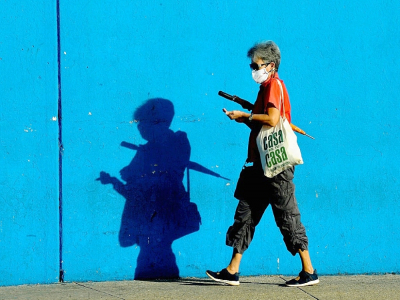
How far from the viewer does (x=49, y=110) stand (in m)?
5.06

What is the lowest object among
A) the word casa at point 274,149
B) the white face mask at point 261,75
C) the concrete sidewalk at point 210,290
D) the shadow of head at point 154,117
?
the concrete sidewalk at point 210,290

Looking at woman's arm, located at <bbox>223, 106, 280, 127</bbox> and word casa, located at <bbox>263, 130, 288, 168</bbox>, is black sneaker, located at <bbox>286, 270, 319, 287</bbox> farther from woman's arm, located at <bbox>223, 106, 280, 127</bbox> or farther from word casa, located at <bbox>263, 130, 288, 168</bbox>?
woman's arm, located at <bbox>223, 106, 280, 127</bbox>

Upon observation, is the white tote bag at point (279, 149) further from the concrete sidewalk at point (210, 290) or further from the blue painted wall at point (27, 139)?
the blue painted wall at point (27, 139)

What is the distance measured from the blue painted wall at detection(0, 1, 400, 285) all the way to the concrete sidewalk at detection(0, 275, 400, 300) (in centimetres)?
14

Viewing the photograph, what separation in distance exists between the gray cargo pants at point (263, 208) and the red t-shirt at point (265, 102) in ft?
0.44

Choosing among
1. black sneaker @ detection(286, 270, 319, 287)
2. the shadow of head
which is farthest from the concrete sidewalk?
the shadow of head

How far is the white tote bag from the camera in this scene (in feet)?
15.1

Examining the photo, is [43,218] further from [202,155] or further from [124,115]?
[202,155]

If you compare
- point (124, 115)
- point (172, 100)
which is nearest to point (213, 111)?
point (172, 100)

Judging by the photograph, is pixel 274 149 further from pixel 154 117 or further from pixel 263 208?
pixel 154 117

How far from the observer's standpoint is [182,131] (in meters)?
5.25

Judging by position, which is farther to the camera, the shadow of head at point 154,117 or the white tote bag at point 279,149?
the shadow of head at point 154,117

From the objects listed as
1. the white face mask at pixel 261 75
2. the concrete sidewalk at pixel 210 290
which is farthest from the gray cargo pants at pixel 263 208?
the white face mask at pixel 261 75

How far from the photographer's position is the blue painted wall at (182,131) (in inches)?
199
